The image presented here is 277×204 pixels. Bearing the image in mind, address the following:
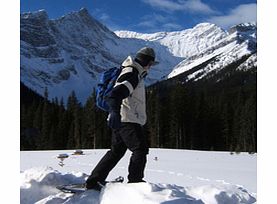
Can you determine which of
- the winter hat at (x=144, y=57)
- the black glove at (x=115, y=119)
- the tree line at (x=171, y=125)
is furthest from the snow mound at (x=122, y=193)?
the tree line at (x=171, y=125)

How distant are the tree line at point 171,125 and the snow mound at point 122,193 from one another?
45.7 m

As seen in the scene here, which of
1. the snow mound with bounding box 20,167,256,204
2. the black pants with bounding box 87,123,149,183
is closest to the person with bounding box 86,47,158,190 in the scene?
the black pants with bounding box 87,123,149,183

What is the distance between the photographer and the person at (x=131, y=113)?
466cm

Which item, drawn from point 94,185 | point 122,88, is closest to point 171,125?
point 94,185

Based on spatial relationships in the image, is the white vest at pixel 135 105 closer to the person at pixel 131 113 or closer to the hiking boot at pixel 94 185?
the person at pixel 131 113

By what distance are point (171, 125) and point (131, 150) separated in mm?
49427

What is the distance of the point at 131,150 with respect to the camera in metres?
4.88

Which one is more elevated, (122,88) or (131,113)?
(122,88)

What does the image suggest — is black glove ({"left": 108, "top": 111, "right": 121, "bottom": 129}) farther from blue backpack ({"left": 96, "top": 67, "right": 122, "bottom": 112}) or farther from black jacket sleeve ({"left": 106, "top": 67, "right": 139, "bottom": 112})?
blue backpack ({"left": 96, "top": 67, "right": 122, "bottom": 112})

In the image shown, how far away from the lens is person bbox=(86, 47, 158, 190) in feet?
15.3

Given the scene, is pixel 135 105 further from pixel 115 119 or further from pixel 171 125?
pixel 171 125
